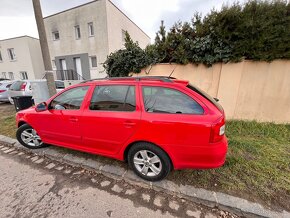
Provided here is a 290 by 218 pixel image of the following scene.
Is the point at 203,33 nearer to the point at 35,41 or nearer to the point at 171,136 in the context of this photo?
the point at 171,136

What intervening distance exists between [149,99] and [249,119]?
3.79 metres

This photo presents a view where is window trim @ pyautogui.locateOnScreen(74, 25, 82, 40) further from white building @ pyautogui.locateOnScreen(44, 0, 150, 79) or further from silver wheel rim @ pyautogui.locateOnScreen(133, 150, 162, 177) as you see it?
silver wheel rim @ pyautogui.locateOnScreen(133, 150, 162, 177)

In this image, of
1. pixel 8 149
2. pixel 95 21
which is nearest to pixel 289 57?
pixel 8 149

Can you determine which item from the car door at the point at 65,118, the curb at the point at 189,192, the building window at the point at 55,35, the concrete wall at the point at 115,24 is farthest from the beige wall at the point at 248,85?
the building window at the point at 55,35

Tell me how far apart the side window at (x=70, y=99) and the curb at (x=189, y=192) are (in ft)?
3.49

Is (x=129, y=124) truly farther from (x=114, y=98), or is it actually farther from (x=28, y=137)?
(x=28, y=137)

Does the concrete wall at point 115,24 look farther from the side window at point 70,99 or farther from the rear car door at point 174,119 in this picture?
the rear car door at point 174,119

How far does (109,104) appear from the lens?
243 centimetres

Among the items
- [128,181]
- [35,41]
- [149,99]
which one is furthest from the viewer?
[35,41]

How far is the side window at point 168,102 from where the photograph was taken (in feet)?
6.66

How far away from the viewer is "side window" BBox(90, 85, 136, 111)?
2309mm

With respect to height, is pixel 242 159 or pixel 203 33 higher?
pixel 203 33

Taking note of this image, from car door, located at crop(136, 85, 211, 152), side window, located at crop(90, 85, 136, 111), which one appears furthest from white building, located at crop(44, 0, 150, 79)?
car door, located at crop(136, 85, 211, 152)

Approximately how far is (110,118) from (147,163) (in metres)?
0.92
